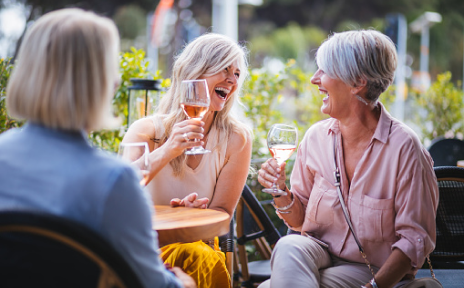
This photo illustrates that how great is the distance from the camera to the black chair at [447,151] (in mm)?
5066

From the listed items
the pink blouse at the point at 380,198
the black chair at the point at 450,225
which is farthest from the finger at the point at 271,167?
the black chair at the point at 450,225

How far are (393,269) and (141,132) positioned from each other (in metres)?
1.45

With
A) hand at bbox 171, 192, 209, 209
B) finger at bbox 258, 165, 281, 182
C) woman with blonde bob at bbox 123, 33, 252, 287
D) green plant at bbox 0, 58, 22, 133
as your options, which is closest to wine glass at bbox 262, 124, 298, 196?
finger at bbox 258, 165, 281, 182

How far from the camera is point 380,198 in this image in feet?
7.43

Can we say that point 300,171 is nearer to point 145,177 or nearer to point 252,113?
point 145,177

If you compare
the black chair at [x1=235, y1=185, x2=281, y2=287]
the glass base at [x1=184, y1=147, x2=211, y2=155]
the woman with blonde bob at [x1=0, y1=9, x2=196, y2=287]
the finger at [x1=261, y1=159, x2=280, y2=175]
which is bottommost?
the black chair at [x1=235, y1=185, x2=281, y2=287]

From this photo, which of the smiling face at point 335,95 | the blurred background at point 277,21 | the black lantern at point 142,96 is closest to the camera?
the smiling face at point 335,95

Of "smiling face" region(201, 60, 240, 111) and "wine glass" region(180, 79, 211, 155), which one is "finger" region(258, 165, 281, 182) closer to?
"wine glass" region(180, 79, 211, 155)

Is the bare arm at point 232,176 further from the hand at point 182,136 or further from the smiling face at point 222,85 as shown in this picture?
the hand at point 182,136

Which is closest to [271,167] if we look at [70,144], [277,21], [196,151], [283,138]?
[283,138]

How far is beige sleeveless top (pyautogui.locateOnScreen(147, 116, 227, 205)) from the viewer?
2.79 m

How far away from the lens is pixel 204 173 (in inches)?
112

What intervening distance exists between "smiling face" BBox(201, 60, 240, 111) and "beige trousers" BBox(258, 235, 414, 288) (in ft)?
3.16

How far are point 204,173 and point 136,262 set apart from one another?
1548mm
